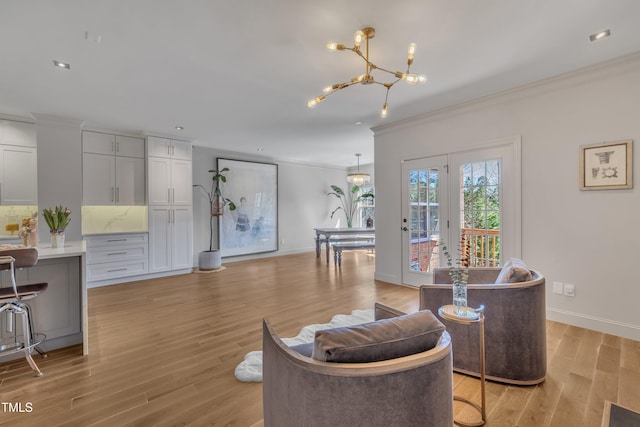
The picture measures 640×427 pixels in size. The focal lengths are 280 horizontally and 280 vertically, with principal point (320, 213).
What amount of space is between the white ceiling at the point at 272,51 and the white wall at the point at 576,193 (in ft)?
0.91

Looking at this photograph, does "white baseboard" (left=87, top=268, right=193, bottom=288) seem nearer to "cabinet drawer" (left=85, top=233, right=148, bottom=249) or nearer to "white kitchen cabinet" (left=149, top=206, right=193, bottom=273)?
"white kitchen cabinet" (left=149, top=206, right=193, bottom=273)

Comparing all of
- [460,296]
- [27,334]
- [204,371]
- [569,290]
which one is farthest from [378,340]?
[569,290]

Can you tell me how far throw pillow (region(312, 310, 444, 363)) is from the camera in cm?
106

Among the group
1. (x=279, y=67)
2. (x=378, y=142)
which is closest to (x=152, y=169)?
(x=279, y=67)

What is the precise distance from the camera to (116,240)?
4.86m

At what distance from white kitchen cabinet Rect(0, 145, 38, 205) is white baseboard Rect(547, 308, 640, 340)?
7129mm

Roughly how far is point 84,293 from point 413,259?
4.10 meters

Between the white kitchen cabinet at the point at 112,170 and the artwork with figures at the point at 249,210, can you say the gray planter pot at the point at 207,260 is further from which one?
the white kitchen cabinet at the point at 112,170

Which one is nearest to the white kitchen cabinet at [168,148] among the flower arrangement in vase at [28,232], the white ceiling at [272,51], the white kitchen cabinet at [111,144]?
the white kitchen cabinet at [111,144]

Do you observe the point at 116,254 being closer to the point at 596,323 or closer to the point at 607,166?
the point at 596,323

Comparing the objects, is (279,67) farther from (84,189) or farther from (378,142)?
(84,189)

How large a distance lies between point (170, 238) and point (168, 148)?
5.70 feet

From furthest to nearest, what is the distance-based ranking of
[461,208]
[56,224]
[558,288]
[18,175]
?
[18,175] < [461,208] < [558,288] < [56,224]

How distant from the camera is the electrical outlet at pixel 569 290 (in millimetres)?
2996
